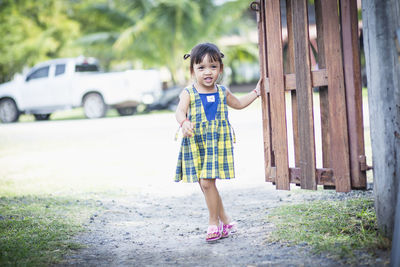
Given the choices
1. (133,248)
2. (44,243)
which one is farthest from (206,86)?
(44,243)

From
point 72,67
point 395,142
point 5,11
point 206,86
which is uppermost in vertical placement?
point 5,11

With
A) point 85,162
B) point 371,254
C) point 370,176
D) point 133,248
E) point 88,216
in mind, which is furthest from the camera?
point 85,162

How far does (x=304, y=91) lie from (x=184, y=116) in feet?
3.24

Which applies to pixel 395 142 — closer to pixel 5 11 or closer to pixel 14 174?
pixel 14 174

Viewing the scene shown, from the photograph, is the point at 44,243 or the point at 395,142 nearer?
the point at 395,142

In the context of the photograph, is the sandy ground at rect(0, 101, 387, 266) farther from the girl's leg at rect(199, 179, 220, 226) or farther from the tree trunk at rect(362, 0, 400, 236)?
the tree trunk at rect(362, 0, 400, 236)

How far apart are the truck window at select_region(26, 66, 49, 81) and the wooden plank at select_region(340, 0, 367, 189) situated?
16.2m

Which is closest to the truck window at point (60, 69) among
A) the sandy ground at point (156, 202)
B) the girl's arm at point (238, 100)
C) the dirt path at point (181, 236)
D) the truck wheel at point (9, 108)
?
the truck wheel at point (9, 108)

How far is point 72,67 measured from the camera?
17781 millimetres

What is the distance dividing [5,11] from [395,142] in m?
33.7

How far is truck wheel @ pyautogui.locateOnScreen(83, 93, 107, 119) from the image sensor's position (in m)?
17.4

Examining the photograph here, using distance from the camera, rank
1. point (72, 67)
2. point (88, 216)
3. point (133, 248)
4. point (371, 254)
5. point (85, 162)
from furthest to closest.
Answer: point (72, 67) < point (85, 162) < point (88, 216) < point (133, 248) < point (371, 254)

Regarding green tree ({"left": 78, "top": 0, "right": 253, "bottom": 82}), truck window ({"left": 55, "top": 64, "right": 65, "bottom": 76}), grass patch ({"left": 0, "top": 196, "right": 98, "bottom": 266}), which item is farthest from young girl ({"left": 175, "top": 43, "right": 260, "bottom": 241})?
green tree ({"left": 78, "top": 0, "right": 253, "bottom": 82})

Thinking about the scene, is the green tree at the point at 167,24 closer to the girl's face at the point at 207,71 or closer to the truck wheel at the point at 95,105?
the truck wheel at the point at 95,105
